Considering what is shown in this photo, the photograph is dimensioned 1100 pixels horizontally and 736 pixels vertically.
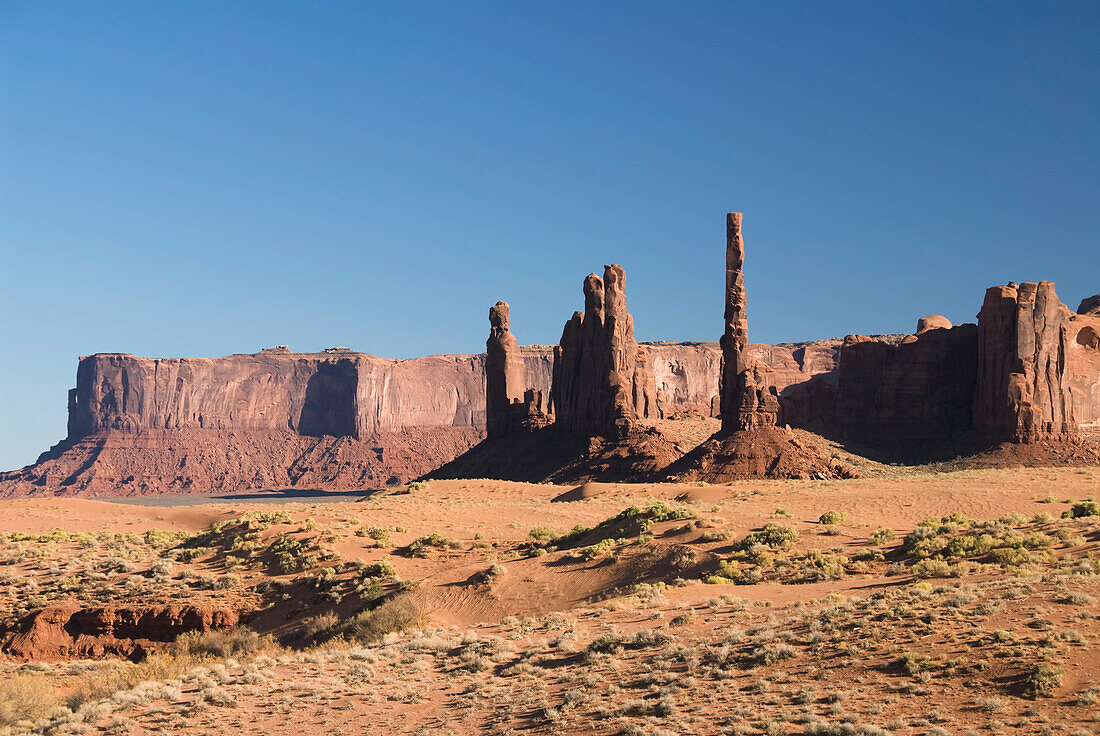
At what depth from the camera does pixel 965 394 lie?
75562mm

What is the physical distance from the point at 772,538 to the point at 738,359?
3586 cm

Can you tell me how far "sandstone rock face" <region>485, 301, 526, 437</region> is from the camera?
93.6 metres

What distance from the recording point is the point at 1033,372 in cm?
6781

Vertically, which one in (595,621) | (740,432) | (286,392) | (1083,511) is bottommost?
(595,621)

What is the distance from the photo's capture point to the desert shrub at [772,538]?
1046 inches

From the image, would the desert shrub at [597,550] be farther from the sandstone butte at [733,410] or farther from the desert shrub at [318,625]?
the sandstone butte at [733,410]

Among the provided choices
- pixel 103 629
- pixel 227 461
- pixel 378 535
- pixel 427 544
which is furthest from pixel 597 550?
pixel 227 461

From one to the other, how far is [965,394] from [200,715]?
221ft

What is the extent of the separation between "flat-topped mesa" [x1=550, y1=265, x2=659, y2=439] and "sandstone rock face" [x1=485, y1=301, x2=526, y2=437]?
9.33 meters

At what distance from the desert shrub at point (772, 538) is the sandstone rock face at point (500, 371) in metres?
66.0

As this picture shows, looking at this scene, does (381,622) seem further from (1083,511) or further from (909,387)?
(909,387)

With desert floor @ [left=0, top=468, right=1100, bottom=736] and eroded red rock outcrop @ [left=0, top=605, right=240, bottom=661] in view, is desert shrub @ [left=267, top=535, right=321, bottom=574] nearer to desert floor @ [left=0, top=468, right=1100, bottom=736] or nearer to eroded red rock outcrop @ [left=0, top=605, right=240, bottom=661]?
desert floor @ [left=0, top=468, right=1100, bottom=736]

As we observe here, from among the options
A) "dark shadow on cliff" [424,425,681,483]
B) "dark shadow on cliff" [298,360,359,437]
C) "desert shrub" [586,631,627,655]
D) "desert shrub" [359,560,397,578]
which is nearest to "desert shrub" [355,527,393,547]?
"desert shrub" [359,560,397,578]

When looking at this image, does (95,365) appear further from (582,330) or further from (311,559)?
(311,559)
